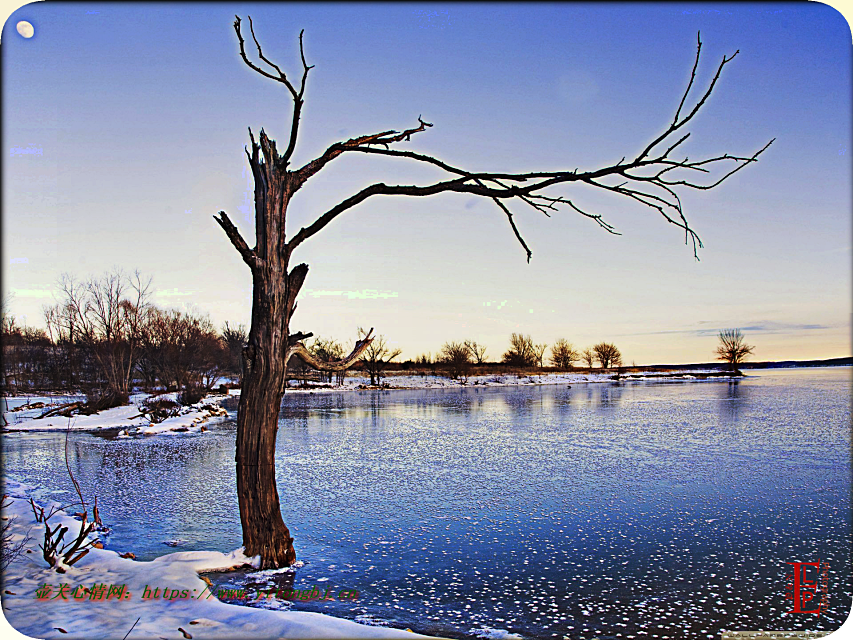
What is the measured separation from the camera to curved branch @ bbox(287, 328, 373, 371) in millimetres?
5480

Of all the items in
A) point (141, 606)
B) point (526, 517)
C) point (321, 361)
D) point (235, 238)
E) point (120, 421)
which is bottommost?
point (120, 421)

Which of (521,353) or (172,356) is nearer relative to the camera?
(172,356)

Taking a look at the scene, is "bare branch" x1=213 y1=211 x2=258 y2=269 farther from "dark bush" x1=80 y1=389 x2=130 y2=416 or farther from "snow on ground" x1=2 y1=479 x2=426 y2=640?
"dark bush" x1=80 y1=389 x2=130 y2=416

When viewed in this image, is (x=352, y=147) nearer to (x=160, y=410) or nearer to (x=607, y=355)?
(x=160, y=410)

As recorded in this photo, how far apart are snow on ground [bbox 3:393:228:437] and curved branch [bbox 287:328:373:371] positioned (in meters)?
14.0

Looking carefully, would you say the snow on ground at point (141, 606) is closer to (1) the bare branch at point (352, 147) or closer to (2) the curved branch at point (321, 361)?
(2) the curved branch at point (321, 361)

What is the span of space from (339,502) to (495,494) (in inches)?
92.9

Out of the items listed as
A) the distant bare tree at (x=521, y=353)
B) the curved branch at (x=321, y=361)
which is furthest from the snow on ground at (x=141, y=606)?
the distant bare tree at (x=521, y=353)

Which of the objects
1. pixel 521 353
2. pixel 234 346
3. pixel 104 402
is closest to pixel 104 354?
pixel 104 402

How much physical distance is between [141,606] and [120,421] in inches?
762

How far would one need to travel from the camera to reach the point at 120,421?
69.2 feet

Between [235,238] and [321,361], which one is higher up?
[235,238]

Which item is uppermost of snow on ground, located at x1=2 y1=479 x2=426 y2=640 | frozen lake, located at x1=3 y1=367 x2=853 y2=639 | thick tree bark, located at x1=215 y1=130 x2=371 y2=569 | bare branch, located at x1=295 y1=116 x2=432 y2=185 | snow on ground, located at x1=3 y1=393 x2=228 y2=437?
bare branch, located at x1=295 y1=116 x2=432 y2=185

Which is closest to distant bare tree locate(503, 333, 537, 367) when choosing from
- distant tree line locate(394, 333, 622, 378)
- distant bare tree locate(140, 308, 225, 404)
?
distant tree line locate(394, 333, 622, 378)
